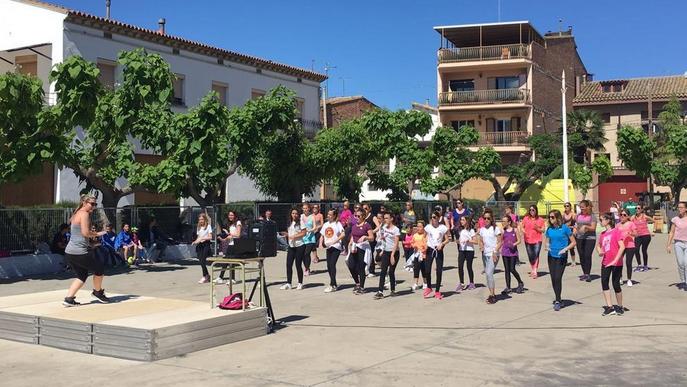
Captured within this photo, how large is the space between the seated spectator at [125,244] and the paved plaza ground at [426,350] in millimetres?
7072

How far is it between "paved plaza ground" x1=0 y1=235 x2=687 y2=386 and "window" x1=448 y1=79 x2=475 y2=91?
133 feet

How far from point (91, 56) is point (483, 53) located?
3130cm

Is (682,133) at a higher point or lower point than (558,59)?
lower

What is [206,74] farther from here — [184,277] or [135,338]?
[135,338]

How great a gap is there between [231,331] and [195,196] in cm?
1524

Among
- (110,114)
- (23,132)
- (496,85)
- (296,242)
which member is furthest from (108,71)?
(496,85)

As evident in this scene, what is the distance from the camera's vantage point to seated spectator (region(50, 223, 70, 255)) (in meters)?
18.0

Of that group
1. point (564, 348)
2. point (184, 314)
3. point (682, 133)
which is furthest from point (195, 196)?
point (682, 133)

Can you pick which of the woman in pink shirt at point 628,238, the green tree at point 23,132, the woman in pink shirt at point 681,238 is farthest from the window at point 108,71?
the woman in pink shirt at point 681,238

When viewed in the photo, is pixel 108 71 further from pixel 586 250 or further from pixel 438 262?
pixel 586 250

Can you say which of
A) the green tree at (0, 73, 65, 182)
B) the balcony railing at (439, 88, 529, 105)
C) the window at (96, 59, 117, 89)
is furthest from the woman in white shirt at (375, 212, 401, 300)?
the balcony railing at (439, 88, 529, 105)

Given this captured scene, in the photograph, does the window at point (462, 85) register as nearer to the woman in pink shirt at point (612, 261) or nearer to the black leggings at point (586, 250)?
the black leggings at point (586, 250)

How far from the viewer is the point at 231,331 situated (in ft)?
29.1

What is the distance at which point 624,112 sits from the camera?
5309 cm
